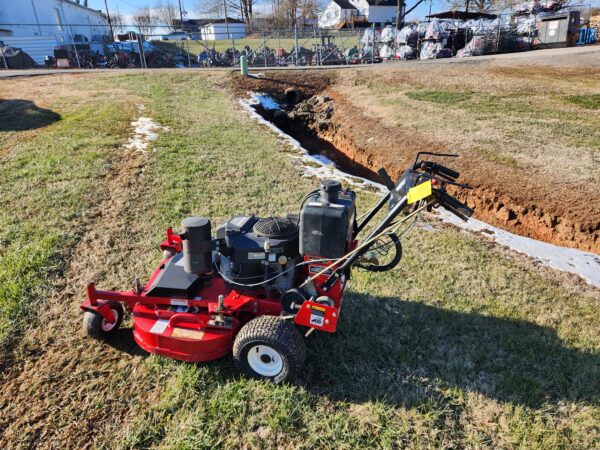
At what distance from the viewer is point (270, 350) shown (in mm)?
3213

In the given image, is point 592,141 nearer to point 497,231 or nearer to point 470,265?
point 497,231

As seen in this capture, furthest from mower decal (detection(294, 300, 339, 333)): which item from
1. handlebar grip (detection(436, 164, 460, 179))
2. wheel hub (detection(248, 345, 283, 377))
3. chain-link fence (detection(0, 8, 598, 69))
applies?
chain-link fence (detection(0, 8, 598, 69))

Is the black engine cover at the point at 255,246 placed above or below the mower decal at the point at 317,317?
above

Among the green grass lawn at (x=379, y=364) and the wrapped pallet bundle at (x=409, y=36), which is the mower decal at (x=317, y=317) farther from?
the wrapped pallet bundle at (x=409, y=36)

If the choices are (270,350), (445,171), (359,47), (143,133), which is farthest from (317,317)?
(359,47)

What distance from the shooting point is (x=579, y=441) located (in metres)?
2.93

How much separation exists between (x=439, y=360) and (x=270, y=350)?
144cm

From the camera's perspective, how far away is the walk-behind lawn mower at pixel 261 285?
310cm

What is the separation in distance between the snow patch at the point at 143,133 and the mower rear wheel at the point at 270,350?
6.60 metres

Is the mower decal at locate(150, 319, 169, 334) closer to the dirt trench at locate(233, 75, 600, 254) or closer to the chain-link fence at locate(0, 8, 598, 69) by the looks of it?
the dirt trench at locate(233, 75, 600, 254)

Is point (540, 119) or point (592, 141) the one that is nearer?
point (592, 141)

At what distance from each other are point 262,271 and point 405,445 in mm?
1577

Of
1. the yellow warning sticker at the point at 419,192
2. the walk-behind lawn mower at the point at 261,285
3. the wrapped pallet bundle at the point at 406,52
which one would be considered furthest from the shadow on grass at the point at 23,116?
the wrapped pallet bundle at the point at 406,52

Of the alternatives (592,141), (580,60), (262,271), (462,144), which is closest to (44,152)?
(262,271)
